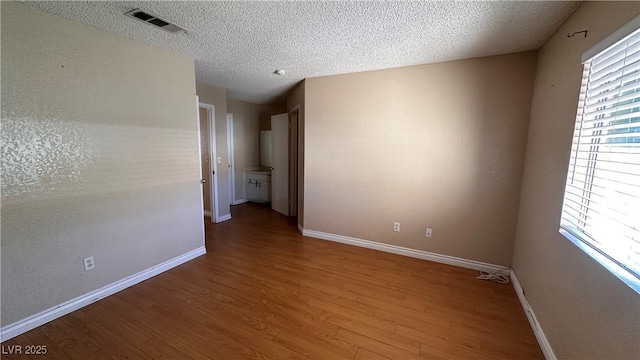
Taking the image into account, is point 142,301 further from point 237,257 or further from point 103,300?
point 237,257

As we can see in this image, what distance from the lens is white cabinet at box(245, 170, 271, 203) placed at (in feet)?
18.5

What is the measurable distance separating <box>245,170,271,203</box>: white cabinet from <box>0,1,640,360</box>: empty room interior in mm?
2279

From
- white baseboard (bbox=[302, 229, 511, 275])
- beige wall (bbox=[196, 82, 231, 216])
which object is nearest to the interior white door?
beige wall (bbox=[196, 82, 231, 216])

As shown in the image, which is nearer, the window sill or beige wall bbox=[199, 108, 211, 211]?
the window sill

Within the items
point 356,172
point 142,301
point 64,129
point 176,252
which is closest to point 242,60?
point 64,129

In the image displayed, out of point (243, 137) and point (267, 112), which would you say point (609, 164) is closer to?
point (243, 137)

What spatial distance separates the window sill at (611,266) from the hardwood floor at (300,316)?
86 cm

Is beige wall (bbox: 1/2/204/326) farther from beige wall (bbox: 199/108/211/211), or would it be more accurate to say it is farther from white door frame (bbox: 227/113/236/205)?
white door frame (bbox: 227/113/236/205)

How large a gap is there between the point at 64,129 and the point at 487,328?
3.67 m

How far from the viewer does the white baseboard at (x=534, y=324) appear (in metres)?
1.63

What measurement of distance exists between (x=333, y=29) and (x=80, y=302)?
10.3 feet

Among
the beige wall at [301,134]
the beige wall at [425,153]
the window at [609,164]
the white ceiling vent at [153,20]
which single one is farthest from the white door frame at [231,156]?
the window at [609,164]

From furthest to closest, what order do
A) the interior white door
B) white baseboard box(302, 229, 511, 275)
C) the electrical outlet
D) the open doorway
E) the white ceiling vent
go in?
the interior white door < the open doorway < white baseboard box(302, 229, 511, 275) < the electrical outlet < the white ceiling vent

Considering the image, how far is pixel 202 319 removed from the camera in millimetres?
1979
